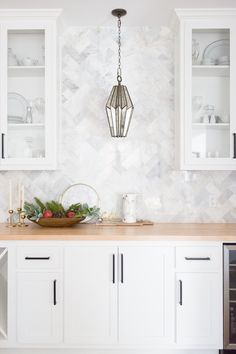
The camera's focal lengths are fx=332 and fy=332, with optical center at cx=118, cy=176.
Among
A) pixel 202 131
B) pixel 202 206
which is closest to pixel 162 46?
pixel 202 131

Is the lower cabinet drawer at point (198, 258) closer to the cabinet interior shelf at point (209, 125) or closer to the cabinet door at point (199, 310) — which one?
the cabinet door at point (199, 310)

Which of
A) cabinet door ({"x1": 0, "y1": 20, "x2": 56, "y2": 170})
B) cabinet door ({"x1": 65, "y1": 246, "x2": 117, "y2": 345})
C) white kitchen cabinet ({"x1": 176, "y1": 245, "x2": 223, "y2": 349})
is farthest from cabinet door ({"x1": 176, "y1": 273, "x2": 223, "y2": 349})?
cabinet door ({"x1": 0, "y1": 20, "x2": 56, "y2": 170})

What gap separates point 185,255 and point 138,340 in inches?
25.8

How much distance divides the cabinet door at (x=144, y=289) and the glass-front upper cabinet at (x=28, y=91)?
0.95m

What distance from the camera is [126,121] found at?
2.62 metres

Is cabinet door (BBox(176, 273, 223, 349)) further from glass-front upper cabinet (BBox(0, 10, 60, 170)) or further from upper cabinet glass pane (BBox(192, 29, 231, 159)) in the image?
glass-front upper cabinet (BBox(0, 10, 60, 170))

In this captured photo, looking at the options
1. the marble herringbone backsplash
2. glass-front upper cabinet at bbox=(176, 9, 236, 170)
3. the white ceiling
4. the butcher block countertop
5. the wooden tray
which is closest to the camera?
→ the butcher block countertop

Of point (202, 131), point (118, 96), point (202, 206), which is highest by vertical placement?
point (118, 96)

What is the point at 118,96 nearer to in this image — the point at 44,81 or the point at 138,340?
the point at 44,81

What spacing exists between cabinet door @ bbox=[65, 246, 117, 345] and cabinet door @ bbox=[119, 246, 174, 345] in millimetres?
74

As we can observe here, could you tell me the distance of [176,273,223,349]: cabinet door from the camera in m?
2.22

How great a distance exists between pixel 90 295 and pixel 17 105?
1.53 m

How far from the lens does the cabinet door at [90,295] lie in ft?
7.31

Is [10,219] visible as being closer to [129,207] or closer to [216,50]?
[129,207]
